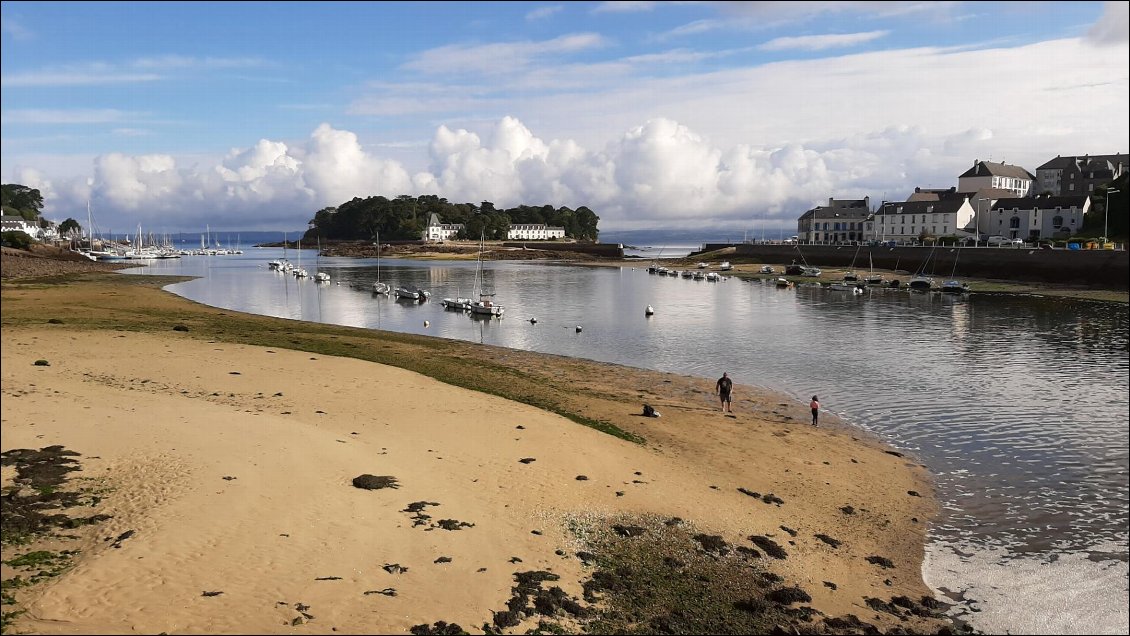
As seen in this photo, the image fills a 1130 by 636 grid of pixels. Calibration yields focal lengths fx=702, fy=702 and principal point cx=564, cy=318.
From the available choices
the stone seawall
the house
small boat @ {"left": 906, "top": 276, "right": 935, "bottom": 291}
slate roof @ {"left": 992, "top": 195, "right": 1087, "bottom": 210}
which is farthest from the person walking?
the house

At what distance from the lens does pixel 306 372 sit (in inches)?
1200

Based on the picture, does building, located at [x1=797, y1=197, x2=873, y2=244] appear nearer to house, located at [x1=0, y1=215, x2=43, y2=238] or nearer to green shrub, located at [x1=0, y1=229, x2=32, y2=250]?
green shrub, located at [x1=0, y1=229, x2=32, y2=250]

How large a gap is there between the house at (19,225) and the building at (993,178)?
216 meters

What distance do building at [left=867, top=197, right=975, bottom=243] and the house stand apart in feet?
623

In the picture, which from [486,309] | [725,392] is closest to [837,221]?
[486,309]

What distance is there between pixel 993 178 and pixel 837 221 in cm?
3472

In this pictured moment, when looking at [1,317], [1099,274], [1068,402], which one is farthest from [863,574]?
[1099,274]

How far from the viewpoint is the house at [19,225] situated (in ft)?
545

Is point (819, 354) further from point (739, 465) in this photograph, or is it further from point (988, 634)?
point (988, 634)

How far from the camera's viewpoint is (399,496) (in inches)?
651

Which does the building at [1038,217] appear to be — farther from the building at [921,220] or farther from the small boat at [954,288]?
the small boat at [954,288]

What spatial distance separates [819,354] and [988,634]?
110 ft

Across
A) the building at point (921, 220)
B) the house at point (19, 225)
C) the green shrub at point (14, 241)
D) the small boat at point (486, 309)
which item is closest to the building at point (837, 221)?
the building at point (921, 220)

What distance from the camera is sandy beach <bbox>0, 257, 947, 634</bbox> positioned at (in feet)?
39.2
